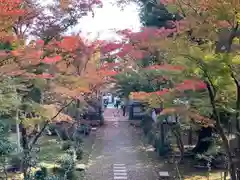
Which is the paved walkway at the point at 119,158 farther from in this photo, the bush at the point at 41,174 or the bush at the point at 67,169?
the bush at the point at 41,174

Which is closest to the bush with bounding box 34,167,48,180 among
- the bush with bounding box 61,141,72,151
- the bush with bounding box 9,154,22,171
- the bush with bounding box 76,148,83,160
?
the bush with bounding box 9,154,22,171

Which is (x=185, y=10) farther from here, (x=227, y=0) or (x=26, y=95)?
(x=26, y=95)

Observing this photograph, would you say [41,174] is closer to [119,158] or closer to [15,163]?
[15,163]

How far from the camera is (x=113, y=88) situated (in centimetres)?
2317

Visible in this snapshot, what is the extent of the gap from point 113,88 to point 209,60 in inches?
659

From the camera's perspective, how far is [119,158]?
47.1 feet

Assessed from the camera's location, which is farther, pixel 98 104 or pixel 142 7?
pixel 98 104

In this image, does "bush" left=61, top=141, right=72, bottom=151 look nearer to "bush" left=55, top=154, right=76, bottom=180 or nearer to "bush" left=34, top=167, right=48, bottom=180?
"bush" left=55, top=154, right=76, bottom=180

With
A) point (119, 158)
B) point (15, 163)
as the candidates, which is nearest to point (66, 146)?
point (119, 158)

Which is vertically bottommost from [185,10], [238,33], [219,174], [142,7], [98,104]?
[219,174]

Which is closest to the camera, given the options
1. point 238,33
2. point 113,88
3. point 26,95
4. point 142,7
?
point 238,33

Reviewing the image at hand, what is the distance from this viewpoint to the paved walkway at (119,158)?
39.1ft

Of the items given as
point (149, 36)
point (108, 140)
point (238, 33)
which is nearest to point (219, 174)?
point (149, 36)

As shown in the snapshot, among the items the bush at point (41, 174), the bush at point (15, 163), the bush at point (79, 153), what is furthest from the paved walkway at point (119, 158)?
the bush at point (15, 163)
